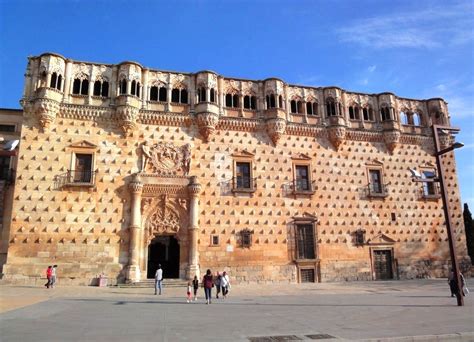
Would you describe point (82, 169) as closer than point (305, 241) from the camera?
Yes

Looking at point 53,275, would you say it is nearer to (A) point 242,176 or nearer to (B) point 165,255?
(B) point 165,255

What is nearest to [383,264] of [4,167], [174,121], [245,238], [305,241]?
[305,241]

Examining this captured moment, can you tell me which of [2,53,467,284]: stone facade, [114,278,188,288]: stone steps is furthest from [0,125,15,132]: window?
[114,278,188,288]: stone steps

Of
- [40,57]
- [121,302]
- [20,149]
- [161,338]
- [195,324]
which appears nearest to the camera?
[161,338]

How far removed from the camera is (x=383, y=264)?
28719mm

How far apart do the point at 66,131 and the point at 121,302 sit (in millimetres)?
13966

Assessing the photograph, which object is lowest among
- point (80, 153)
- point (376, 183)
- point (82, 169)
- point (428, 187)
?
point (428, 187)

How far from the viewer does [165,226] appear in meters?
25.1

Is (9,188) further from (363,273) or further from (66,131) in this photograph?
(363,273)

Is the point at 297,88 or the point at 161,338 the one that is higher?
the point at 297,88

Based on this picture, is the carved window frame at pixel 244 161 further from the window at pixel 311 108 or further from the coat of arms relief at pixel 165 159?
the window at pixel 311 108

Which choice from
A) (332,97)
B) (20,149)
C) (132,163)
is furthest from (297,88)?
(20,149)

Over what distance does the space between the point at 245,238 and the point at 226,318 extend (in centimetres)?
1421

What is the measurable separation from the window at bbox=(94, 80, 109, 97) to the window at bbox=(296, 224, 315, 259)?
16587 millimetres
